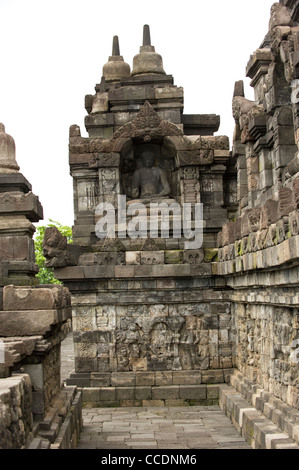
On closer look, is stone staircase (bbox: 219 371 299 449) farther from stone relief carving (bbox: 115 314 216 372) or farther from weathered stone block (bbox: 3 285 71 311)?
weathered stone block (bbox: 3 285 71 311)

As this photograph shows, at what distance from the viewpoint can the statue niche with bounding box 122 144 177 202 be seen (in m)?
15.3

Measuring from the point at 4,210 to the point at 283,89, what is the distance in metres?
4.52

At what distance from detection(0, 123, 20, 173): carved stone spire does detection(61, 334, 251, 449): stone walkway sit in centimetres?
427

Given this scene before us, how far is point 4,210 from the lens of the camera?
1069cm

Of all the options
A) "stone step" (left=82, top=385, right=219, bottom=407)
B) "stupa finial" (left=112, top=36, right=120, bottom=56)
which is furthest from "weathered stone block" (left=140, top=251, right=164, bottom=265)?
"stupa finial" (left=112, top=36, right=120, bottom=56)

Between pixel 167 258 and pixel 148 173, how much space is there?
248 cm

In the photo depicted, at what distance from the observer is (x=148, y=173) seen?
50.7 ft

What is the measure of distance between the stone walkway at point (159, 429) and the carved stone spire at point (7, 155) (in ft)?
14.0

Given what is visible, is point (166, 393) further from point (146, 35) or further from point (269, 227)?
point (146, 35)

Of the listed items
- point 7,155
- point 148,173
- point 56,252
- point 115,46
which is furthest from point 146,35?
point 7,155

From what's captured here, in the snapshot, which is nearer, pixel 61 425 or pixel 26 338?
pixel 26 338

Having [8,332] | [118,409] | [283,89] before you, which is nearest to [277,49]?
[283,89]

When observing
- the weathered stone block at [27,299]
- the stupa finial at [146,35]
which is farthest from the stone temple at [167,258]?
the stupa finial at [146,35]

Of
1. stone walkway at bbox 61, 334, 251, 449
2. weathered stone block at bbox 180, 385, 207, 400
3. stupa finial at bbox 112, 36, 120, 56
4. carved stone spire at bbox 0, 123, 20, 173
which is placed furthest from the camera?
stupa finial at bbox 112, 36, 120, 56
